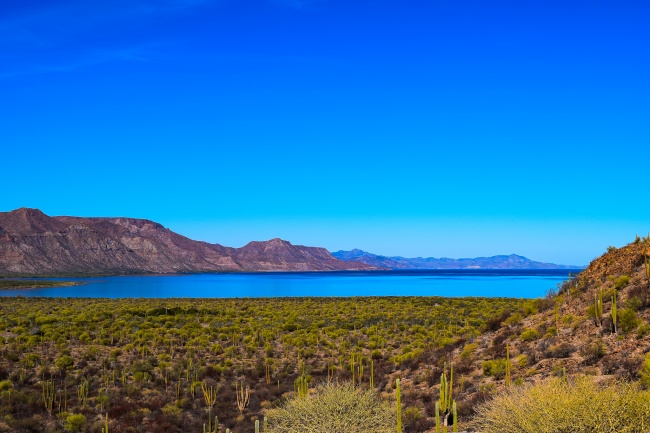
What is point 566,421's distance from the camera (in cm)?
693

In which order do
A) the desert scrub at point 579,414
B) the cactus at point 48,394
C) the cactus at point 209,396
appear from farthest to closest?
the cactus at point 48,394
the cactus at point 209,396
the desert scrub at point 579,414

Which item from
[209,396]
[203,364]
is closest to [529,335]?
[209,396]

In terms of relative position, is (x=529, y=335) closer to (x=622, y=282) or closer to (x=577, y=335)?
(x=577, y=335)

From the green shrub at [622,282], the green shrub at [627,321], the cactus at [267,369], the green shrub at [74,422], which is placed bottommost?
the green shrub at [74,422]

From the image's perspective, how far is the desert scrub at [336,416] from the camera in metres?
8.60

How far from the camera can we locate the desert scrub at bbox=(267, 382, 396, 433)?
8602 millimetres

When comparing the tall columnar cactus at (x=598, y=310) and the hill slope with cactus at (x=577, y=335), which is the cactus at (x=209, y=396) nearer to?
the hill slope with cactus at (x=577, y=335)

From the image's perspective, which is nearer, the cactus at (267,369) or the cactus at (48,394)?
the cactus at (48,394)

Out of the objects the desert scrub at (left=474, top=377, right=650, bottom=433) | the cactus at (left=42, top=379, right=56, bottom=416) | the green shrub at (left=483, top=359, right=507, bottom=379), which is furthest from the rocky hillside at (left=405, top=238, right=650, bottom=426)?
the cactus at (left=42, top=379, right=56, bottom=416)

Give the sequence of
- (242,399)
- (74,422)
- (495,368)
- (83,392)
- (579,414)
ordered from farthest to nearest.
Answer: (83,392)
(242,399)
(495,368)
(74,422)
(579,414)

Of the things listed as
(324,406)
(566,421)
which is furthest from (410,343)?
(566,421)

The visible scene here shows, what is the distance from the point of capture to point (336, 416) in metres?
8.88

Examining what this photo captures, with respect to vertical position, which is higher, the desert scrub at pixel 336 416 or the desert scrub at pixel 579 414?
the desert scrub at pixel 579 414

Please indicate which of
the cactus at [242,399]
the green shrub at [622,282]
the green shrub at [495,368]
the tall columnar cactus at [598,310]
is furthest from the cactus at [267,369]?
the green shrub at [622,282]
